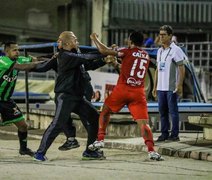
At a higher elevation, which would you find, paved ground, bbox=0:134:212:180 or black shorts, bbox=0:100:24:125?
black shorts, bbox=0:100:24:125

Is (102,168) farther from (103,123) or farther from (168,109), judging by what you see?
(168,109)

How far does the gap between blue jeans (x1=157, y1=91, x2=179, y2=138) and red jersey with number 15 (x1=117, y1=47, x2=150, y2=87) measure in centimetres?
184

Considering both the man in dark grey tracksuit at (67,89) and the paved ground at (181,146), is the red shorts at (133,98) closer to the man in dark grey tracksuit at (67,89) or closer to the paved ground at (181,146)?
the man in dark grey tracksuit at (67,89)

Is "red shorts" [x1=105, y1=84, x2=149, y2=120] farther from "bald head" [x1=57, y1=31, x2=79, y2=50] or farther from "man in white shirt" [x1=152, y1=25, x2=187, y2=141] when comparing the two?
"man in white shirt" [x1=152, y1=25, x2=187, y2=141]

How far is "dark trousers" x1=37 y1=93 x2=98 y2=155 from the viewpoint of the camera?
30.7 feet

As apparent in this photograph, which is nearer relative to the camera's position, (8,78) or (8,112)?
(8,78)

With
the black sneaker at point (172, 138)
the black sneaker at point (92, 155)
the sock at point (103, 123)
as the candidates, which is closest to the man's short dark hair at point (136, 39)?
the sock at point (103, 123)

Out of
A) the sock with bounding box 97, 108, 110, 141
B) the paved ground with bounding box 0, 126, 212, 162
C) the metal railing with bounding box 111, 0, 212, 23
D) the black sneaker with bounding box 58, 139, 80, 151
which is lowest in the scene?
the paved ground with bounding box 0, 126, 212, 162

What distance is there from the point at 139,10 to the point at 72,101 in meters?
17.4

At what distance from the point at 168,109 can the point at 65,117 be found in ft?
8.55

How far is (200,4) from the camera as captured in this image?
25906mm

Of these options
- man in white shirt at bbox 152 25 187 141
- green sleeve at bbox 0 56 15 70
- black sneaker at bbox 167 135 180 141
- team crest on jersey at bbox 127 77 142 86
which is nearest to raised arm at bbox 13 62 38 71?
green sleeve at bbox 0 56 15 70

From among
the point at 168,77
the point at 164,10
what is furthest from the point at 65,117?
the point at 164,10

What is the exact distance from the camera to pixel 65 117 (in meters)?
9.43
